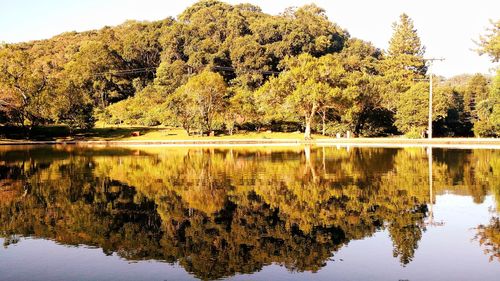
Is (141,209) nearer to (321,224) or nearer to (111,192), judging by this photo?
(111,192)

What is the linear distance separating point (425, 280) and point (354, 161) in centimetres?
2178

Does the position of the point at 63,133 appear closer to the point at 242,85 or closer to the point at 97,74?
the point at 97,74

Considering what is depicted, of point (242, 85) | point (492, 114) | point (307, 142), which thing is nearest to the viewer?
point (307, 142)

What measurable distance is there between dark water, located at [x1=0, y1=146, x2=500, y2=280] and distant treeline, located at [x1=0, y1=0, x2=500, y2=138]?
113 ft

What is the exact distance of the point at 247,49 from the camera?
334 feet

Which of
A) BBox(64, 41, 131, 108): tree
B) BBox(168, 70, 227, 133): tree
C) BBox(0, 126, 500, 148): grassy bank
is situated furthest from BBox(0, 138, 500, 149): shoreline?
BBox(64, 41, 131, 108): tree

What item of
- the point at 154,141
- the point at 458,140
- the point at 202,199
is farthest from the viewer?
the point at 154,141

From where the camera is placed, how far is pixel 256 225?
14.2 metres

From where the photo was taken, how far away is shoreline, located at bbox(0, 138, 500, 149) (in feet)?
152

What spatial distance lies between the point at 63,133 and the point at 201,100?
21.4 m

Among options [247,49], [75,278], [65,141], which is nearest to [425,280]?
[75,278]

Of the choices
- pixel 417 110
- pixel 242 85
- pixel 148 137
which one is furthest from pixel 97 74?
pixel 417 110

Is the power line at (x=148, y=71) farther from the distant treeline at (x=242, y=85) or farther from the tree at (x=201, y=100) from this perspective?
the tree at (x=201, y=100)

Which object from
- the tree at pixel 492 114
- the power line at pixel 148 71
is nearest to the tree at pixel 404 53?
the power line at pixel 148 71
